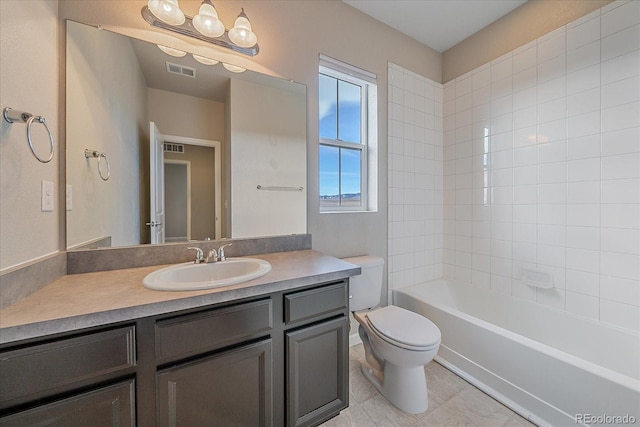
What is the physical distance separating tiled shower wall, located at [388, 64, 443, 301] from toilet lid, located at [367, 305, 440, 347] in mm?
648

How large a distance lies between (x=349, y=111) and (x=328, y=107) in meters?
0.24

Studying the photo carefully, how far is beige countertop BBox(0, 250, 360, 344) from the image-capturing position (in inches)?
27.0

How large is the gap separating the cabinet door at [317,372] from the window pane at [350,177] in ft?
3.62

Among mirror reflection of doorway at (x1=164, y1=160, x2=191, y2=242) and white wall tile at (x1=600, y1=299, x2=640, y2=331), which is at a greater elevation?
mirror reflection of doorway at (x1=164, y1=160, x2=191, y2=242)

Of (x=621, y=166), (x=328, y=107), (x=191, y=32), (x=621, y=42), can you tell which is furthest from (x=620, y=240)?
(x=191, y=32)

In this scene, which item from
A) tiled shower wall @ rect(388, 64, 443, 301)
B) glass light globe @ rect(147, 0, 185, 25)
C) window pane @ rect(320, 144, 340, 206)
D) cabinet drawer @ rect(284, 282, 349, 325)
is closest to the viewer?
cabinet drawer @ rect(284, 282, 349, 325)

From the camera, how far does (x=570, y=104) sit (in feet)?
5.65

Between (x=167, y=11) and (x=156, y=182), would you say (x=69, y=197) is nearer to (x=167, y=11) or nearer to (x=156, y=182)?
(x=156, y=182)

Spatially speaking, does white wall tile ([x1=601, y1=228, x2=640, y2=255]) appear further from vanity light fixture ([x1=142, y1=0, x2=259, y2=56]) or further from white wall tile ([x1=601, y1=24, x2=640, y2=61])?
vanity light fixture ([x1=142, y1=0, x2=259, y2=56])

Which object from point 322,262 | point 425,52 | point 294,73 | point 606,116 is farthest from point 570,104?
point 322,262

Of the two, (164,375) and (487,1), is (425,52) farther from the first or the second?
(164,375)

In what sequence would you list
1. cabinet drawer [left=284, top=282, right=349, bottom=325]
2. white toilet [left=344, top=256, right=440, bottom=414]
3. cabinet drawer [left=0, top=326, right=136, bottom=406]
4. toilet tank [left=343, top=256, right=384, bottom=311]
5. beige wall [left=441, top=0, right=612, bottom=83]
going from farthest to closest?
toilet tank [left=343, top=256, right=384, bottom=311] < beige wall [left=441, top=0, right=612, bottom=83] < white toilet [left=344, top=256, right=440, bottom=414] < cabinet drawer [left=284, top=282, right=349, bottom=325] < cabinet drawer [left=0, top=326, right=136, bottom=406]

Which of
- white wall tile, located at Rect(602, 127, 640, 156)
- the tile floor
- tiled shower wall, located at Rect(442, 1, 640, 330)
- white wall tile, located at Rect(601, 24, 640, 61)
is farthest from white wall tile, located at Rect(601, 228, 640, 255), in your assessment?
the tile floor

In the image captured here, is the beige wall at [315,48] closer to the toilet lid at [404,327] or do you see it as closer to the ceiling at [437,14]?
the ceiling at [437,14]
